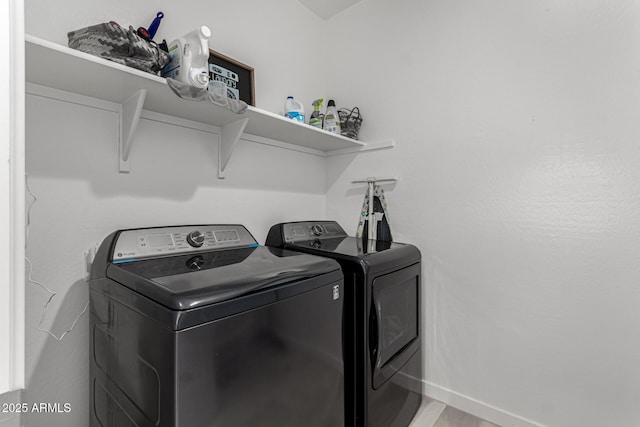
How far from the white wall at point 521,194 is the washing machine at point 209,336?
100 cm

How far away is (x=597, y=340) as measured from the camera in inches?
54.8

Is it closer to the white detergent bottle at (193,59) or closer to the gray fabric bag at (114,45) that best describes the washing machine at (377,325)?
the white detergent bottle at (193,59)

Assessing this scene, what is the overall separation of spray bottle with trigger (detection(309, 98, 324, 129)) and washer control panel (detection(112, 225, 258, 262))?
966 millimetres

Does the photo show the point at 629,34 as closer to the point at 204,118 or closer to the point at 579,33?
the point at 579,33

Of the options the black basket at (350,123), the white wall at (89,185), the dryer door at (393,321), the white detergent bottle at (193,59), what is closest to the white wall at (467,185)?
the white wall at (89,185)

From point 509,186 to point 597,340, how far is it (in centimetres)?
85

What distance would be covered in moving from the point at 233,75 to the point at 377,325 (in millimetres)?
1562

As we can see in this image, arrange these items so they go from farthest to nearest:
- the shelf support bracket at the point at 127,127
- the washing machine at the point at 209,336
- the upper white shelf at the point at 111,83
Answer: the shelf support bracket at the point at 127,127 → the upper white shelf at the point at 111,83 → the washing machine at the point at 209,336

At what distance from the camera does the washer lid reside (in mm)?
763

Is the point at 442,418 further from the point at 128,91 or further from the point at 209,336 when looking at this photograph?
the point at 128,91

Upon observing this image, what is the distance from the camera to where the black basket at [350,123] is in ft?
7.00

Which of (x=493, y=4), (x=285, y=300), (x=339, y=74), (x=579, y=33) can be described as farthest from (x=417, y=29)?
(x=285, y=300)

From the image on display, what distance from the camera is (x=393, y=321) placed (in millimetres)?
1528

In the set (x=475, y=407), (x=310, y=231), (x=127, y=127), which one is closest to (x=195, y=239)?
(x=127, y=127)
